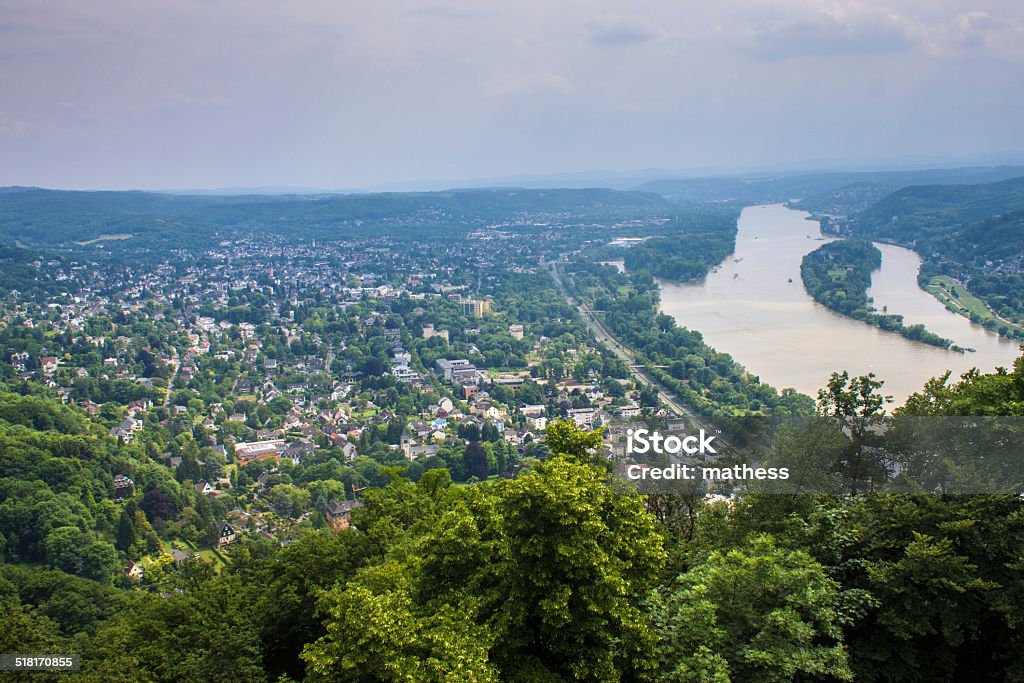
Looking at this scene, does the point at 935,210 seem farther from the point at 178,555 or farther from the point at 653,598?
the point at 653,598

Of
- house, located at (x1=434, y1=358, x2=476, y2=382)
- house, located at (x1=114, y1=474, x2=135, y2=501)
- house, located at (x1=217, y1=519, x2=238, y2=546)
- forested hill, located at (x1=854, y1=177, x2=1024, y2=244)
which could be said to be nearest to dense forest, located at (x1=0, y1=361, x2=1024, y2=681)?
house, located at (x1=217, y1=519, x2=238, y2=546)

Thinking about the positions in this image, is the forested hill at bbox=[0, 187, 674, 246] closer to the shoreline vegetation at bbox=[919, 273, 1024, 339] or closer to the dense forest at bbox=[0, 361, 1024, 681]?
the shoreline vegetation at bbox=[919, 273, 1024, 339]

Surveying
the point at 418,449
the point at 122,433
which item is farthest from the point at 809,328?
the point at 122,433

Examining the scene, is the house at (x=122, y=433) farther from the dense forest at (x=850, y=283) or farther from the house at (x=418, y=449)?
the dense forest at (x=850, y=283)

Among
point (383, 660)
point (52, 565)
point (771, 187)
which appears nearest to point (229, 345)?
point (52, 565)

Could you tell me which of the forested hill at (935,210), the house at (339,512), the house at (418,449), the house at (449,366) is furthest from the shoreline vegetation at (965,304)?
the house at (339,512)

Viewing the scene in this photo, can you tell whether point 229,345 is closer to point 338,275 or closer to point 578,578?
point 338,275
